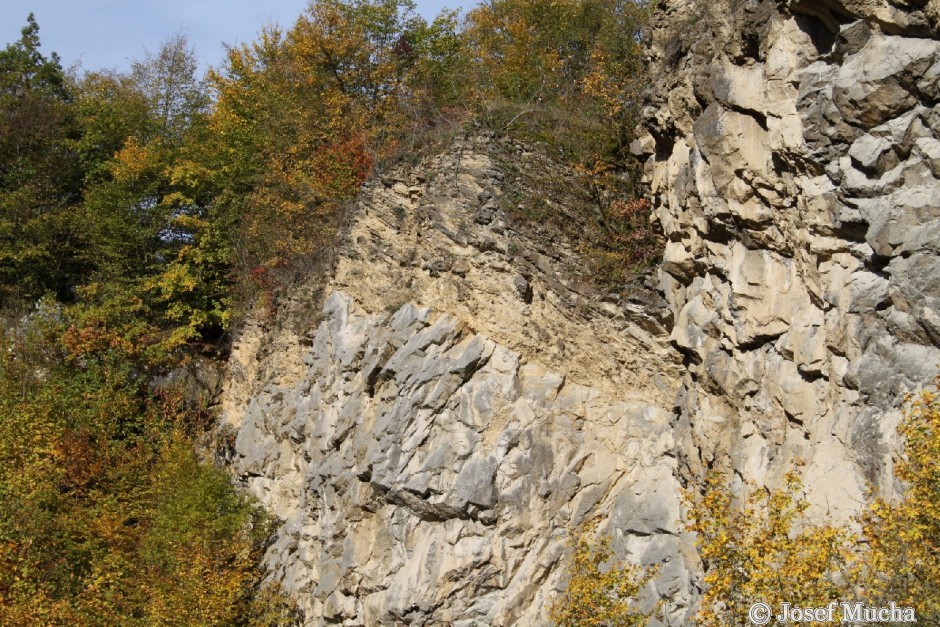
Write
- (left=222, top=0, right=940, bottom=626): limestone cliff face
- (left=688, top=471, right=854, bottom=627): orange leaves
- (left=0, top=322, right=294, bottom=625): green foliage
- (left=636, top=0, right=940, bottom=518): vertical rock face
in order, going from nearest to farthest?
1. (left=688, top=471, right=854, bottom=627): orange leaves
2. (left=636, top=0, right=940, bottom=518): vertical rock face
3. (left=222, top=0, right=940, bottom=626): limestone cliff face
4. (left=0, top=322, right=294, bottom=625): green foliage

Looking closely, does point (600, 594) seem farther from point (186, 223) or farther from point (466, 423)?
point (186, 223)

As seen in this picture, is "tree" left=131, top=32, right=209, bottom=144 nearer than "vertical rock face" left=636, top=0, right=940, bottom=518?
No

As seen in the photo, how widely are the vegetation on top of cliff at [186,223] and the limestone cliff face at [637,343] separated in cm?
122

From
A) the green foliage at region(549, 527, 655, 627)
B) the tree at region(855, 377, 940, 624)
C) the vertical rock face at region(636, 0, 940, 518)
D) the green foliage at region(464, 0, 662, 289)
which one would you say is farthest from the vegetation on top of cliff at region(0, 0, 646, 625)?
the tree at region(855, 377, 940, 624)

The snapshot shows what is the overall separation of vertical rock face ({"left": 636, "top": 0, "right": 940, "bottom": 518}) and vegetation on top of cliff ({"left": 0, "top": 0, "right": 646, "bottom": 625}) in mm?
2641

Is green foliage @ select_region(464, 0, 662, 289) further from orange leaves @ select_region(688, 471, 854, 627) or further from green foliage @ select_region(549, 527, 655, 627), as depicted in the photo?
orange leaves @ select_region(688, 471, 854, 627)

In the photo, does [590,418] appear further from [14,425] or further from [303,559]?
[14,425]

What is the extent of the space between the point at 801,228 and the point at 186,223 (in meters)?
16.5

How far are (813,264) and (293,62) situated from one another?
680 inches

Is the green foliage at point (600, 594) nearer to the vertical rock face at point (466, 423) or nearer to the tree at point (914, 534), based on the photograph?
the vertical rock face at point (466, 423)

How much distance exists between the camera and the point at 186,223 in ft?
69.4

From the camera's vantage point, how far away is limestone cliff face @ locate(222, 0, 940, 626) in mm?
7832

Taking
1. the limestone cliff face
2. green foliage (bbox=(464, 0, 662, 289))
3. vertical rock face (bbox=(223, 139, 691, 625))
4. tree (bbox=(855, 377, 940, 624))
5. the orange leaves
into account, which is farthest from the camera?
green foliage (bbox=(464, 0, 662, 289))

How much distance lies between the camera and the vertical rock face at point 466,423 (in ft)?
40.4
